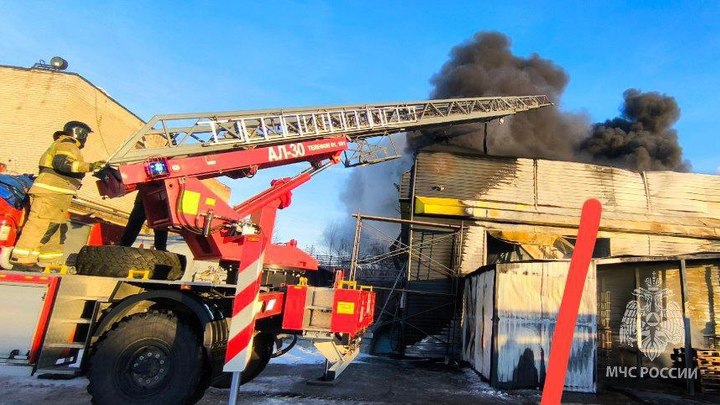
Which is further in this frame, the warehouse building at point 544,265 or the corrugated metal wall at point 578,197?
the corrugated metal wall at point 578,197

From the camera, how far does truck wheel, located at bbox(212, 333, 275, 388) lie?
5.99 m

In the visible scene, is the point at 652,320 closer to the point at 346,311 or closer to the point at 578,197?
the point at 578,197

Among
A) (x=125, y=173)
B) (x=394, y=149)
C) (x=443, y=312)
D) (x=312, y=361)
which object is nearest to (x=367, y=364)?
(x=312, y=361)

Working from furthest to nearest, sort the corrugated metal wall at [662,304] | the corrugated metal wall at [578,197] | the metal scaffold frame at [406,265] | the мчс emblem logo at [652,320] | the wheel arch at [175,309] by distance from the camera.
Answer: the corrugated metal wall at [578,197]
the metal scaffold frame at [406,265]
the corrugated metal wall at [662,304]
the мчс emblem logo at [652,320]
the wheel arch at [175,309]

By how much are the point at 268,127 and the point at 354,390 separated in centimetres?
493

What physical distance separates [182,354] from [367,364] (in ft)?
23.7

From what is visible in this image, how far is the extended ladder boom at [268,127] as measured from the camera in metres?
5.87

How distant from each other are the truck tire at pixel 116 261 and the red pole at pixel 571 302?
4.45 m

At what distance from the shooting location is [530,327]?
8.88 metres

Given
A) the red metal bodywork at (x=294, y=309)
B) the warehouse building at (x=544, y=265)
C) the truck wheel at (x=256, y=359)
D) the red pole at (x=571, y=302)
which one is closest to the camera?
the red pole at (x=571, y=302)

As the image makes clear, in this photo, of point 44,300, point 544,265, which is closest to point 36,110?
point 44,300

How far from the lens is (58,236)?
16.4ft

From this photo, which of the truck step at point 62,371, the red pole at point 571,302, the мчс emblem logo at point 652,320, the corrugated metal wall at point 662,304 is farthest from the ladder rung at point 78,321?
the мчс emblem logo at point 652,320

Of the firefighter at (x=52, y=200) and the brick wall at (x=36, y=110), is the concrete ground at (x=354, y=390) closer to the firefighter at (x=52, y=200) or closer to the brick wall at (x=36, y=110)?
the firefighter at (x=52, y=200)
